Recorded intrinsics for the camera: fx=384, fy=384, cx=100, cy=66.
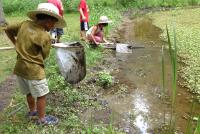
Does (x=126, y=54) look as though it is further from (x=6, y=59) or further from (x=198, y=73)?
(x=6, y=59)

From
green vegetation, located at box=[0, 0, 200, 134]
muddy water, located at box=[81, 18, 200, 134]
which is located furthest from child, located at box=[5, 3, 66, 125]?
muddy water, located at box=[81, 18, 200, 134]

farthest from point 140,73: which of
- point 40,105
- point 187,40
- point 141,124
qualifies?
point 187,40

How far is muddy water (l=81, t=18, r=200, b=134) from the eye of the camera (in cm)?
561

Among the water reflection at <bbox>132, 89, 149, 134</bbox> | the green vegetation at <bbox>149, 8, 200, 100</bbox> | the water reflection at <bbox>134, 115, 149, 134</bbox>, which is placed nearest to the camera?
the water reflection at <bbox>134, 115, 149, 134</bbox>

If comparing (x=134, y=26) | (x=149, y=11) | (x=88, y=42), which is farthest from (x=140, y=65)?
(x=149, y=11)

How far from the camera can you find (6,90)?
6496 millimetres

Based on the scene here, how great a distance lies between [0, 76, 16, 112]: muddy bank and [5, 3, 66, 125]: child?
1.09 meters

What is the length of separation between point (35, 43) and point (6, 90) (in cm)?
212

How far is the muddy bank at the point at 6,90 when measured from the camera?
19.4 ft

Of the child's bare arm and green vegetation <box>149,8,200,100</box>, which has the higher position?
the child's bare arm

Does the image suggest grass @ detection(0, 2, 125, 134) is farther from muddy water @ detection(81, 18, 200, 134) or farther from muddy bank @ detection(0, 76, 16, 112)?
muddy water @ detection(81, 18, 200, 134)

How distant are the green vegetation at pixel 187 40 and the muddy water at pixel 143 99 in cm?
35

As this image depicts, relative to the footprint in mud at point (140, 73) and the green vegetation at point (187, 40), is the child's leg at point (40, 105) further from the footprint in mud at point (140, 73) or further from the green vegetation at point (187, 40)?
the footprint in mud at point (140, 73)

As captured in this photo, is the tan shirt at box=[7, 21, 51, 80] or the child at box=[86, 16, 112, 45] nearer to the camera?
the tan shirt at box=[7, 21, 51, 80]
